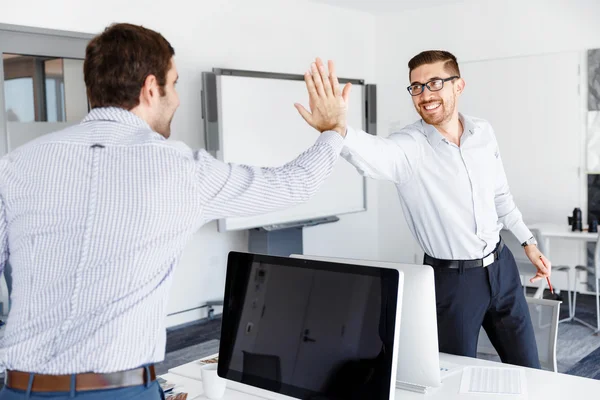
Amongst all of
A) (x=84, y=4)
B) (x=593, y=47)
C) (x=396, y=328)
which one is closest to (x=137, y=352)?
(x=396, y=328)

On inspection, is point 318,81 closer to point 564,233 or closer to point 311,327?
point 311,327

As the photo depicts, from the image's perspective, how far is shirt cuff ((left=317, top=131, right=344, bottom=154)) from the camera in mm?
1634

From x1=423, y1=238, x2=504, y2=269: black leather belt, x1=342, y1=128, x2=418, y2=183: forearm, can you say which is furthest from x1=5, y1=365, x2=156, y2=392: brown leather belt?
x1=423, y1=238, x2=504, y2=269: black leather belt

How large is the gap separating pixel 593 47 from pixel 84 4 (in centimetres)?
433

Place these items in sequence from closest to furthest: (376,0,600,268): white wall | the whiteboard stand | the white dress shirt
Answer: the white dress shirt < the whiteboard stand < (376,0,600,268): white wall

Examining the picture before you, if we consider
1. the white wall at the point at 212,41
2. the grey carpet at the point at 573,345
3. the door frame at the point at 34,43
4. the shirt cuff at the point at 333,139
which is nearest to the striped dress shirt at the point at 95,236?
the shirt cuff at the point at 333,139

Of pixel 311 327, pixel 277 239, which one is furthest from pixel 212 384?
pixel 277 239

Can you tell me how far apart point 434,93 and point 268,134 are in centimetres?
326

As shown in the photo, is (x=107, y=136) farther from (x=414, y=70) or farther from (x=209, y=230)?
(x=209, y=230)

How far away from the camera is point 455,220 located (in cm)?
258

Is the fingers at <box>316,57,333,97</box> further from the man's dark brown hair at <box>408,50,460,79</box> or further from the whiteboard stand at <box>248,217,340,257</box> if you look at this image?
the whiteboard stand at <box>248,217,340,257</box>

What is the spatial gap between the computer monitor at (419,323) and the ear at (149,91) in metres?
0.64

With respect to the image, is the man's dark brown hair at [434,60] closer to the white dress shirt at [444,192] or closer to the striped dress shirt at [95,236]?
the white dress shirt at [444,192]

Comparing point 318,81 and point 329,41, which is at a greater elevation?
point 329,41
